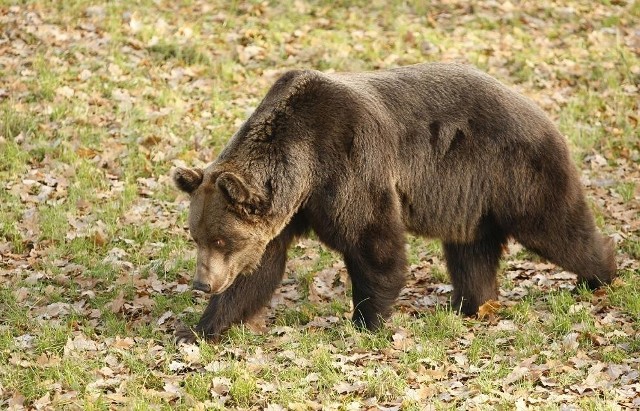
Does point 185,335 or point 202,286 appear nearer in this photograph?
point 202,286

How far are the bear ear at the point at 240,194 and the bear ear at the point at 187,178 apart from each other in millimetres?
288

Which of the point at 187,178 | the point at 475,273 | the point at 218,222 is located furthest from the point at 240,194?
the point at 475,273

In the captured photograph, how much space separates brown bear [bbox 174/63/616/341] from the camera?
725cm

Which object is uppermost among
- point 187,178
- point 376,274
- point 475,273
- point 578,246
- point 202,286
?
point 187,178

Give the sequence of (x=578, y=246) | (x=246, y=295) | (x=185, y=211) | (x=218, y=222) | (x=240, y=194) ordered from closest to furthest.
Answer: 1. (x=240, y=194)
2. (x=218, y=222)
3. (x=246, y=295)
4. (x=578, y=246)
5. (x=185, y=211)

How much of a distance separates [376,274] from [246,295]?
42.0 inches

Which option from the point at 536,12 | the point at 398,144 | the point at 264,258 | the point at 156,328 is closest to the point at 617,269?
the point at 398,144

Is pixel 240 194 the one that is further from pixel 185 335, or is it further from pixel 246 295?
pixel 185 335

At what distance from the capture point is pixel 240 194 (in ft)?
23.0

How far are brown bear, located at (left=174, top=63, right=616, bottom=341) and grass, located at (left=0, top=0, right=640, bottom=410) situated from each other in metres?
0.40

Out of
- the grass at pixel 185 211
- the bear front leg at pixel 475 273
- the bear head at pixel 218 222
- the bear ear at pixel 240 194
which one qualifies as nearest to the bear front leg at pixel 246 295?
the grass at pixel 185 211

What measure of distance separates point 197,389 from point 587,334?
301 centimetres

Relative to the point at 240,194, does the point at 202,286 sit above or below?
below

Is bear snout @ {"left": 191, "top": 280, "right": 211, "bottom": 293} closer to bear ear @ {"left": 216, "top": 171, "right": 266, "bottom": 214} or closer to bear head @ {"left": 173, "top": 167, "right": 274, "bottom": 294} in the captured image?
bear head @ {"left": 173, "top": 167, "right": 274, "bottom": 294}
